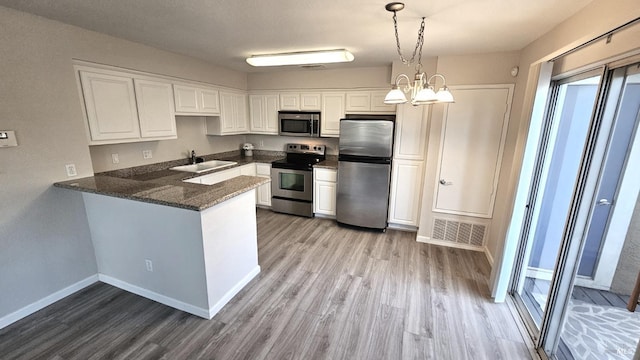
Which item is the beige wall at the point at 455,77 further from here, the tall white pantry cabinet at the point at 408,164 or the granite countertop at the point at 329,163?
the granite countertop at the point at 329,163

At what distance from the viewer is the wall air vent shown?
3.35 metres

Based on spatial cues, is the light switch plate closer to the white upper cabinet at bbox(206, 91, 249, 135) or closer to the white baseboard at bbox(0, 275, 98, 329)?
the white baseboard at bbox(0, 275, 98, 329)

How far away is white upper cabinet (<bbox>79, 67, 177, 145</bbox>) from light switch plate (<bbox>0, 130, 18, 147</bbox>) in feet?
1.65

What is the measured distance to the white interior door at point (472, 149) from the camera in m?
3.01

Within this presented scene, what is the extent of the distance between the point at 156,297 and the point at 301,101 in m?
3.32

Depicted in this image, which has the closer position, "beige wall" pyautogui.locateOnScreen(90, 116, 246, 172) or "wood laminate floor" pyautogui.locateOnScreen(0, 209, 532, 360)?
"wood laminate floor" pyautogui.locateOnScreen(0, 209, 532, 360)

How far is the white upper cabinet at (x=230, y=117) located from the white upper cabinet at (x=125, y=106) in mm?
914

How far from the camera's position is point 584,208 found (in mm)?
1599

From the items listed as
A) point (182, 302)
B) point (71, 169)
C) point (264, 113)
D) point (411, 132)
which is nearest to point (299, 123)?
point (264, 113)

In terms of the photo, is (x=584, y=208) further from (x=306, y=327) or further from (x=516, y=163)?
(x=306, y=327)

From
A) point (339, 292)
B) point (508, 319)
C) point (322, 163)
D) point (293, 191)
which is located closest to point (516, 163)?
point (508, 319)

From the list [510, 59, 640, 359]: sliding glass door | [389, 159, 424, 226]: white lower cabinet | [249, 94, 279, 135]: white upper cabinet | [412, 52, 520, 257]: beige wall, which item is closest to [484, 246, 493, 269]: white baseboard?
[412, 52, 520, 257]: beige wall

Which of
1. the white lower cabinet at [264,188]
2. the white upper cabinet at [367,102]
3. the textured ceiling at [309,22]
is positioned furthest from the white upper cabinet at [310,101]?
the textured ceiling at [309,22]

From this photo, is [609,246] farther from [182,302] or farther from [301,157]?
[301,157]
